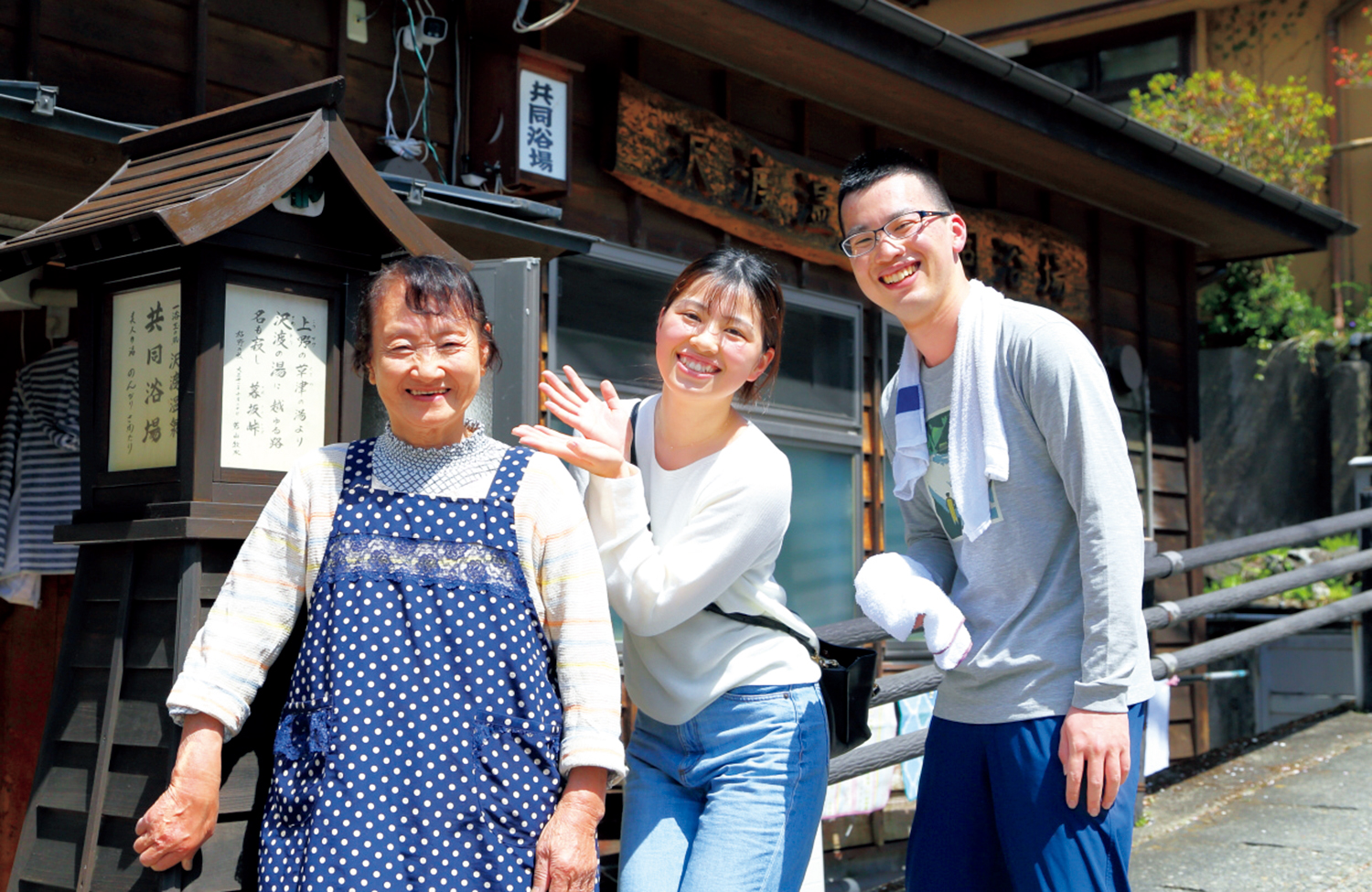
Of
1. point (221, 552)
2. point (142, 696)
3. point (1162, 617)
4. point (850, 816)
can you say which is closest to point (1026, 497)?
point (221, 552)

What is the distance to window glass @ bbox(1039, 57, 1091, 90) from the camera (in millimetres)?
14008

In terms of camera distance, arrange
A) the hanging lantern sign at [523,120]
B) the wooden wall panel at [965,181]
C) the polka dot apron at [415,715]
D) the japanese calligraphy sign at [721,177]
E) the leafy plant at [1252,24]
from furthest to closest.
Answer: the leafy plant at [1252,24] < the wooden wall panel at [965,181] < the japanese calligraphy sign at [721,177] < the hanging lantern sign at [523,120] < the polka dot apron at [415,715]

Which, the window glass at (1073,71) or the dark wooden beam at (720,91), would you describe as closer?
the dark wooden beam at (720,91)

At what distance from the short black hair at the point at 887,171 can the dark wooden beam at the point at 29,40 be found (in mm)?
2625

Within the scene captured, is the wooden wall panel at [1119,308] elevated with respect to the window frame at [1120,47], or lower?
lower

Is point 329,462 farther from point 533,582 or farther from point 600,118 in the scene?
point 600,118

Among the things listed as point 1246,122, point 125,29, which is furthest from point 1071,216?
point 125,29

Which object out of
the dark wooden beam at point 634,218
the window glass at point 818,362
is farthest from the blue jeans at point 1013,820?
the window glass at point 818,362

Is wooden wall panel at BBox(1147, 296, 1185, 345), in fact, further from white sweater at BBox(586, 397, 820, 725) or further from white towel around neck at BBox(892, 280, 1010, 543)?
white sweater at BBox(586, 397, 820, 725)

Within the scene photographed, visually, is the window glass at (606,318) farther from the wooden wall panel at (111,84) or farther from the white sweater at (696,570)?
the white sweater at (696,570)

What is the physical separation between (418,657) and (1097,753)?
1.21m

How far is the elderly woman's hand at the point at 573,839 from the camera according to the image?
2.07 metres

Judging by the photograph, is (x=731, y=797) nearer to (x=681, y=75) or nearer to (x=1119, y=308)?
(x=681, y=75)

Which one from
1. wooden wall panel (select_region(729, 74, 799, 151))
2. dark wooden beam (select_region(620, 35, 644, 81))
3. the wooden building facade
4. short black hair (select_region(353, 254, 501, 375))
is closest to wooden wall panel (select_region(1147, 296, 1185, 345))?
the wooden building facade
